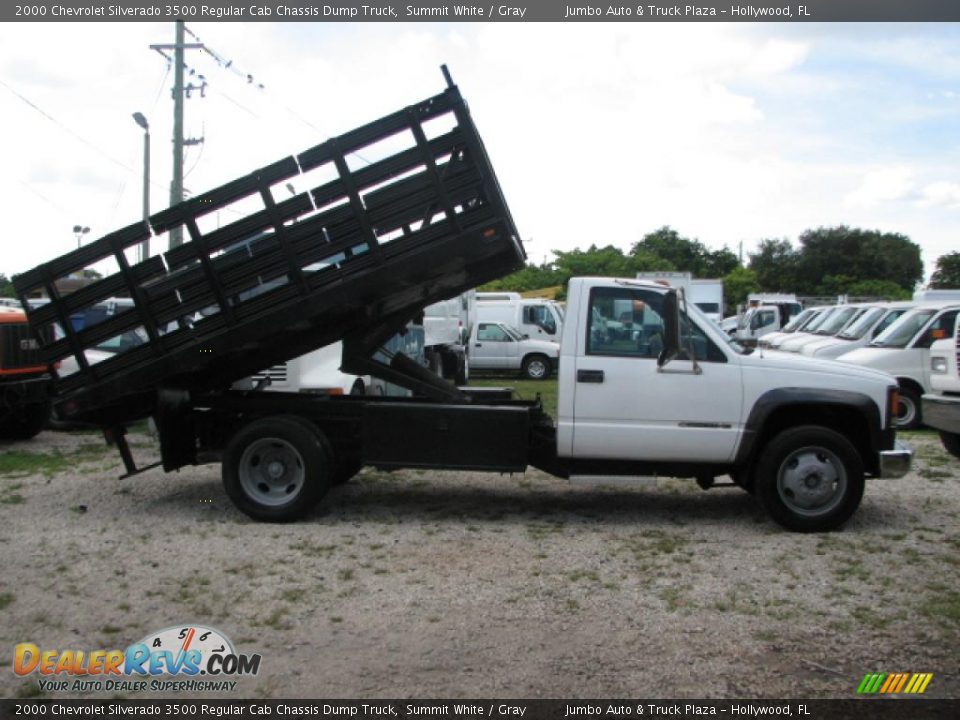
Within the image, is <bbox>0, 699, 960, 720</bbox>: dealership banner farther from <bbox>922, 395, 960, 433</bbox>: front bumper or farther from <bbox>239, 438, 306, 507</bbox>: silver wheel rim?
<bbox>922, 395, 960, 433</bbox>: front bumper

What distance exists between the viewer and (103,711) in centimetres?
423

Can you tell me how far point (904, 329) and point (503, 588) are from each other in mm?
11046

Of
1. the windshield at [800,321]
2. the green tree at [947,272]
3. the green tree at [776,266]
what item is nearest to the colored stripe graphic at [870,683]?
the windshield at [800,321]

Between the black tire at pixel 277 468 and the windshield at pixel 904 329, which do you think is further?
the windshield at pixel 904 329

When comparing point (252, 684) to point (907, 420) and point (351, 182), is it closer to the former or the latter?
point (351, 182)

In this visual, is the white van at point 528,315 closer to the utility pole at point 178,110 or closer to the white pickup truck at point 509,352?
the white pickup truck at point 509,352

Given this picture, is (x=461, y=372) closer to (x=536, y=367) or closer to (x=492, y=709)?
(x=536, y=367)

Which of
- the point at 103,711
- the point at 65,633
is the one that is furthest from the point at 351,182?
the point at 103,711

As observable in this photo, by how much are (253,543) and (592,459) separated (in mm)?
2752

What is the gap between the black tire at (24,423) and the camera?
503 inches

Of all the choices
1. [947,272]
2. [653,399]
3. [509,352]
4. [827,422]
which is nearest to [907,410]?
[827,422]

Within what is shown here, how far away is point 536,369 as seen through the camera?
2495 centimetres

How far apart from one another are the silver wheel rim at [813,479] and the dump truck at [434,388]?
0.04 ft

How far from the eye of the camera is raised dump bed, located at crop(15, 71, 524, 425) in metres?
7.24
